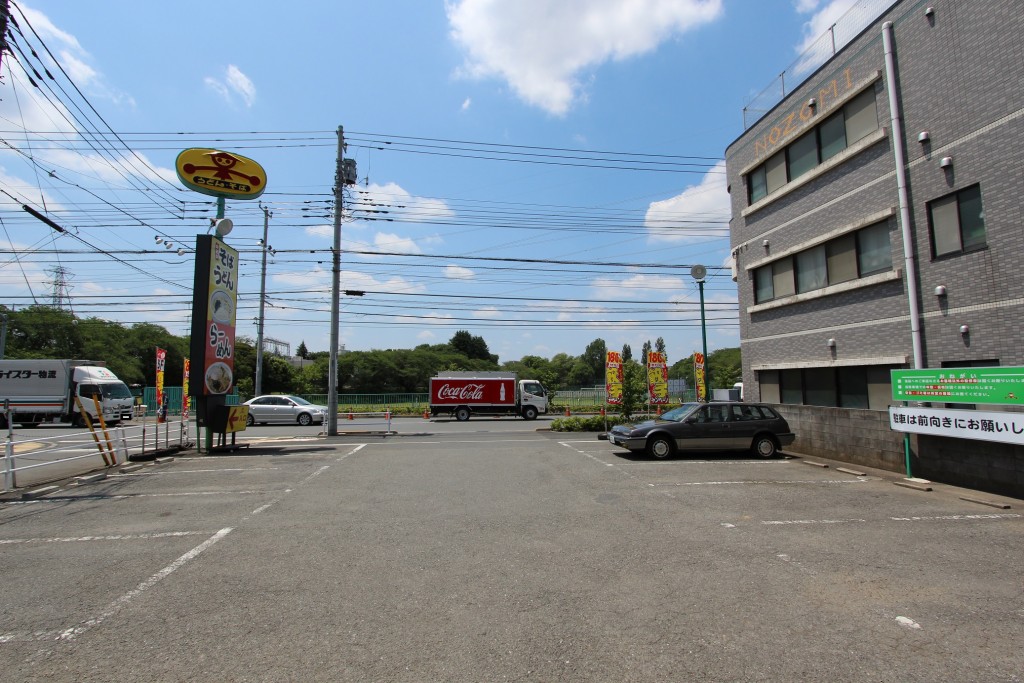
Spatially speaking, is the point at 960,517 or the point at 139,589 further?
the point at 960,517

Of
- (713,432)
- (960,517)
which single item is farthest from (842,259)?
(960,517)

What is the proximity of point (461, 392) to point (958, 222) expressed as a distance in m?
26.1

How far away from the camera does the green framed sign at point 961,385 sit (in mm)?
8125

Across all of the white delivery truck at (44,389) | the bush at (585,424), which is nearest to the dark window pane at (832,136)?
the bush at (585,424)

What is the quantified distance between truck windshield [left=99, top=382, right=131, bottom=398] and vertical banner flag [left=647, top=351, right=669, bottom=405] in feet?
89.8

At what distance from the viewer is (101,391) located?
27.1 m

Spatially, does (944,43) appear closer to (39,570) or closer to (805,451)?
(805,451)

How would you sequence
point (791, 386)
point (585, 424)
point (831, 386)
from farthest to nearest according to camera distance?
point (585, 424), point (791, 386), point (831, 386)

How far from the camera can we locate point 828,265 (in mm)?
14094

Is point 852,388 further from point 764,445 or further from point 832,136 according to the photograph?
point 832,136

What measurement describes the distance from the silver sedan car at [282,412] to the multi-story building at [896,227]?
21354 millimetres

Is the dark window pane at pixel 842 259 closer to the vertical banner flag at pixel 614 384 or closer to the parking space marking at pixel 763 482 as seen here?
the parking space marking at pixel 763 482

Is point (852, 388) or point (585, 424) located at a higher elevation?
point (852, 388)

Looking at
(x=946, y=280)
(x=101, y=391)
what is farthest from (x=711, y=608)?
(x=101, y=391)
